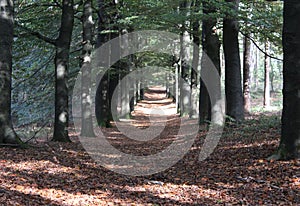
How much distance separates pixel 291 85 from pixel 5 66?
6919mm

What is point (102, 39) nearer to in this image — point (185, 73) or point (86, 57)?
point (86, 57)

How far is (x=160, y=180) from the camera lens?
26.1 ft

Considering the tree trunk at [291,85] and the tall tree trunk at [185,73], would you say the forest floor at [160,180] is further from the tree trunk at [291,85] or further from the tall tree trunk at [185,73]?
the tall tree trunk at [185,73]

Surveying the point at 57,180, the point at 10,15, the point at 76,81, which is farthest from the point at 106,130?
the point at 57,180

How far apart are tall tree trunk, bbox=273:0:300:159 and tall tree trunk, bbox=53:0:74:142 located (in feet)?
23.9

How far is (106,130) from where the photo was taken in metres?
19.2

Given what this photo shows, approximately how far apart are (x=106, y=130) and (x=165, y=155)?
8311 millimetres

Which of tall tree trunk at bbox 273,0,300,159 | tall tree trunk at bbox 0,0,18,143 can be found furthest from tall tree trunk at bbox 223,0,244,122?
tall tree trunk at bbox 0,0,18,143

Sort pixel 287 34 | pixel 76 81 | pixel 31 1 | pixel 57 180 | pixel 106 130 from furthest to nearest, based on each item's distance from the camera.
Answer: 1. pixel 76 81
2. pixel 106 130
3. pixel 31 1
4. pixel 287 34
5. pixel 57 180

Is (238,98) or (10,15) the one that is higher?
(10,15)

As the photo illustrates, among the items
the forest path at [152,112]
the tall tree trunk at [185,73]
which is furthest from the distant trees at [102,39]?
the forest path at [152,112]

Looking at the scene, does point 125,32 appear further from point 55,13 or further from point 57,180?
point 57,180

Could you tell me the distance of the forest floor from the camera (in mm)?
6184

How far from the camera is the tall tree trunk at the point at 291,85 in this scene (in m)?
7.79
